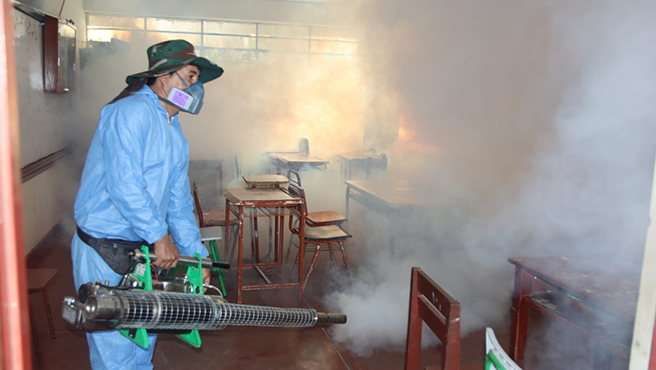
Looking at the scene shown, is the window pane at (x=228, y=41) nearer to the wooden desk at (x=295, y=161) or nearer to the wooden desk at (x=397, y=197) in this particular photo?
the wooden desk at (x=295, y=161)

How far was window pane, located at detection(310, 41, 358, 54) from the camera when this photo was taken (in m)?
8.92

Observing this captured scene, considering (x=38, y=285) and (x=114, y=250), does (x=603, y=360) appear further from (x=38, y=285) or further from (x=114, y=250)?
(x=38, y=285)

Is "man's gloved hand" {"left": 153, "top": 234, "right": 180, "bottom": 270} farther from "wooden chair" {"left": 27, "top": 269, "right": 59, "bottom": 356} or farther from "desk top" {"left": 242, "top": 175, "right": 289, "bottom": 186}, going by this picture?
"desk top" {"left": 242, "top": 175, "right": 289, "bottom": 186}

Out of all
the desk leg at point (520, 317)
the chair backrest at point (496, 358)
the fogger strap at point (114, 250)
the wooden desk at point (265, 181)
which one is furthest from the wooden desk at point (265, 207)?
the chair backrest at point (496, 358)

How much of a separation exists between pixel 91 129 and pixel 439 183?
5.48m

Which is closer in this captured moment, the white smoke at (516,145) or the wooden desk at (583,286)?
the wooden desk at (583,286)

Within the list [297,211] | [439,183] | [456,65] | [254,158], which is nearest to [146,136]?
[297,211]

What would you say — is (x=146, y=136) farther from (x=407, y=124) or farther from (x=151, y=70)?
(x=407, y=124)

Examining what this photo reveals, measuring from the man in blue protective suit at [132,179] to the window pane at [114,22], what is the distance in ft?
26.0

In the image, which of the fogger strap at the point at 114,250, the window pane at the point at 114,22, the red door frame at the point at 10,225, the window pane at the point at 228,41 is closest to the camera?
the red door frame at the point at 10,225

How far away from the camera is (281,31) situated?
30.9 ft

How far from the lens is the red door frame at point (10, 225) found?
53 cm

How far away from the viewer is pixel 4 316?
54 centimetres

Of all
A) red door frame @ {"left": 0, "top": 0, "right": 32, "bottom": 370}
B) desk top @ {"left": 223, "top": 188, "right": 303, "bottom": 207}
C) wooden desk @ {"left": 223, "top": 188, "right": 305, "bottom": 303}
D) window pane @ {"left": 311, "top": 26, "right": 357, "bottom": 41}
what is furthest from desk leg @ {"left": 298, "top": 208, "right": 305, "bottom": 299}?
window pane @ {"left": 311, "top": 26, "right": 357, "bottom": 41}
